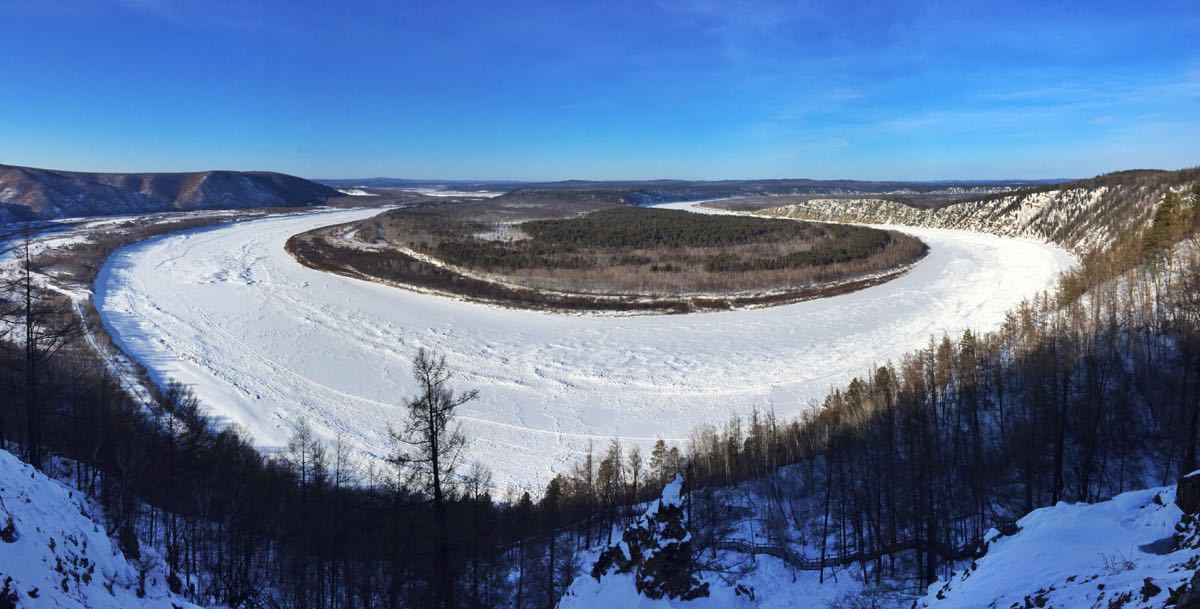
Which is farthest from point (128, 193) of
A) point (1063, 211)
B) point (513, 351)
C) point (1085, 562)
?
point (1085, 562)

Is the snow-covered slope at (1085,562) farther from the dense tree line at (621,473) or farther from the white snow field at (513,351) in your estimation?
the white snow field at (513,351)

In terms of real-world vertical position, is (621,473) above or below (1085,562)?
below

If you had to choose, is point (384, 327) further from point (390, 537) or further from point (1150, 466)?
point (1150, 466)

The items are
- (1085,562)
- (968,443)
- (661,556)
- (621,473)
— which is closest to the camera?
(1085,562)

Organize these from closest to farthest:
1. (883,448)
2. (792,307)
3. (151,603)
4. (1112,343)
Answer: (151,603), (883,448), (1112,343), (792,307)

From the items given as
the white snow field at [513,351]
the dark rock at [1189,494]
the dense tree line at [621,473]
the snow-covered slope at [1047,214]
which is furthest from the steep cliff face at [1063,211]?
the dark rock at [1189,494]

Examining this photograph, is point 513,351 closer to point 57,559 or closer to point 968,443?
point 968,443

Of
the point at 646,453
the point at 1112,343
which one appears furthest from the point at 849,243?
the point at 646,453
